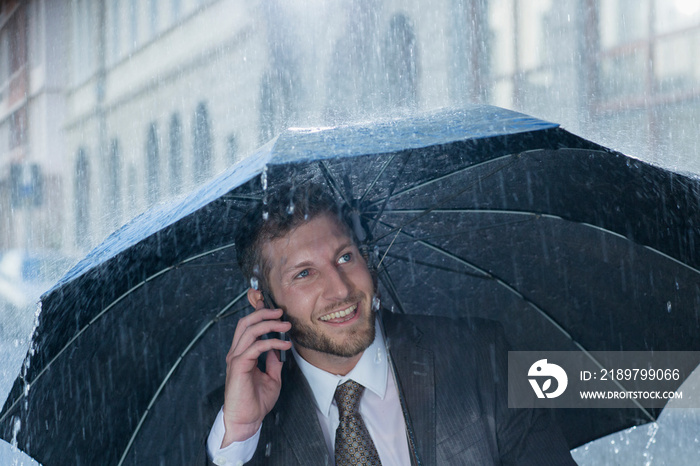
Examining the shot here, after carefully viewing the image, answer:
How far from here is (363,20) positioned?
2595cm

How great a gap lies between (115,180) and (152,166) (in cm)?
502

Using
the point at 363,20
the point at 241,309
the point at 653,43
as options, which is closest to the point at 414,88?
the point at 363,20

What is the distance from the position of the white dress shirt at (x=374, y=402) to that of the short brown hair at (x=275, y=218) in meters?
0.38

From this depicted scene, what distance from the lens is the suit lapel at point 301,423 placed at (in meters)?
2.44

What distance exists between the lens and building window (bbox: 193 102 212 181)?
1128 inches

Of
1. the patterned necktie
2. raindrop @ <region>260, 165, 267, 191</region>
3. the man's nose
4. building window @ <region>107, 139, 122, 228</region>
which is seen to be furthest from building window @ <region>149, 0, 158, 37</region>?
raindrop @ <region>260, 165, 267, 191</region>

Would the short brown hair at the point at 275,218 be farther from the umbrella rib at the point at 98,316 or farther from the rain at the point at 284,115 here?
the umbrella rib at the point at 98,316

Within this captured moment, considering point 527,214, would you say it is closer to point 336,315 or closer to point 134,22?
point 336,315

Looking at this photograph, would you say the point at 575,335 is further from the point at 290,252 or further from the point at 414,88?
the point at 414,88

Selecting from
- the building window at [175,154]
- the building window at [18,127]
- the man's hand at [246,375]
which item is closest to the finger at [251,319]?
the man's hand at [246,375]

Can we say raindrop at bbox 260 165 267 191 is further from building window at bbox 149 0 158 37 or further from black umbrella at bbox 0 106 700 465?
building window at bbox 149 0 158 37

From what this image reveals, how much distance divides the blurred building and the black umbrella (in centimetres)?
1170

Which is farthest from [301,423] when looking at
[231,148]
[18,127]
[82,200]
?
[18,127]

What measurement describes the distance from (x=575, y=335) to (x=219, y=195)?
183cm
